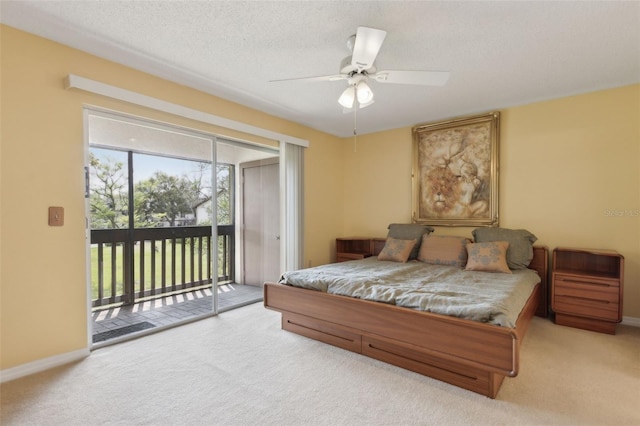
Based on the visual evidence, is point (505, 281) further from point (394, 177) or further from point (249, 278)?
point (249, 278)

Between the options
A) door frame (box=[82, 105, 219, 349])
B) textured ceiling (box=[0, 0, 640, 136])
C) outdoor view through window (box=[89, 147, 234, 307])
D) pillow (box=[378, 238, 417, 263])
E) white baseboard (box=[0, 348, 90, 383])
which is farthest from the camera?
pillow (box=[378, 238, 417, 263])

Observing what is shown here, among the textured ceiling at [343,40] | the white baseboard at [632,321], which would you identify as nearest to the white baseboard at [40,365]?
the textured ceiling at [343,40]

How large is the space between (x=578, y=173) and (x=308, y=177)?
10.6 feet

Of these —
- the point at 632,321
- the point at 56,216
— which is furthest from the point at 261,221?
the point at 632,321

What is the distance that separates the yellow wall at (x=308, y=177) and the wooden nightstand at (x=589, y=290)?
7.2 inches

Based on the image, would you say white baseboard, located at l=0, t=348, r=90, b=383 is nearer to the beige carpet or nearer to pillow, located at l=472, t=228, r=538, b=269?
the beige carpet

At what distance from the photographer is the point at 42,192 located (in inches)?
88.8

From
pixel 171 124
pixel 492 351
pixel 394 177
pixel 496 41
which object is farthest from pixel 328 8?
pixel 394 177

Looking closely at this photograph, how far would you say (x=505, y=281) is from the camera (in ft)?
8.96

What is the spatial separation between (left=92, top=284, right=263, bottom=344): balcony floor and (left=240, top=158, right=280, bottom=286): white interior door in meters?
0.32

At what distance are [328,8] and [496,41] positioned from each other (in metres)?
1.34

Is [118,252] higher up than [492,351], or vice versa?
[118,252]

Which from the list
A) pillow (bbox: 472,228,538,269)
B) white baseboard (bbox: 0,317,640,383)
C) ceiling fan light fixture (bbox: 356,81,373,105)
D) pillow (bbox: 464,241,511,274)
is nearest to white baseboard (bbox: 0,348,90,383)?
white baseboard (bbox: 0,317,640,383)

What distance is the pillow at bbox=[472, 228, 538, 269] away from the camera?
10.8 feet
